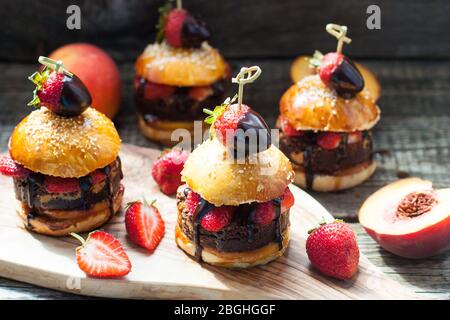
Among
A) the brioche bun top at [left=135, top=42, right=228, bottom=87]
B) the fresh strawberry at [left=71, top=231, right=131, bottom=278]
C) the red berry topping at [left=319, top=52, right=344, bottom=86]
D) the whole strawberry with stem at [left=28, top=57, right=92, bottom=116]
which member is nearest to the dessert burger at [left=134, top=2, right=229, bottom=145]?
the brioche bun top at [left=135, top=42, right=228, bottom=87]

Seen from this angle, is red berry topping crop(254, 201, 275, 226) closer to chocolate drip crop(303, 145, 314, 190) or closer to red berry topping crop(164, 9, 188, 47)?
chocolate drip crop(303, 145, 314, 190)

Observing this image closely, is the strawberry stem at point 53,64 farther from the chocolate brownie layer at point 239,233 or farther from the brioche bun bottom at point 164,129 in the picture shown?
the brioche bun bottom at point 164,129

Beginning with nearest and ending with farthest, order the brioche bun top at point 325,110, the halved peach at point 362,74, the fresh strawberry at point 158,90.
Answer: the brioche bun top at point 325,110
the fresh strawberry at point 158,90
the halved peach at point 362,74

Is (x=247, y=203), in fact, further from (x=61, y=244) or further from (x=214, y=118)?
(x=61, y=244)

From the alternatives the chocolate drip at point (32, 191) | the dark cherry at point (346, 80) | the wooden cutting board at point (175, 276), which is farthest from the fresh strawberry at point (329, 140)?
the chocolate drip at point (32, 191)

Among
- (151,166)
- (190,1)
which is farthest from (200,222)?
(190,1)

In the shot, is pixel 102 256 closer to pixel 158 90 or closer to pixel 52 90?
pixel 52 90
